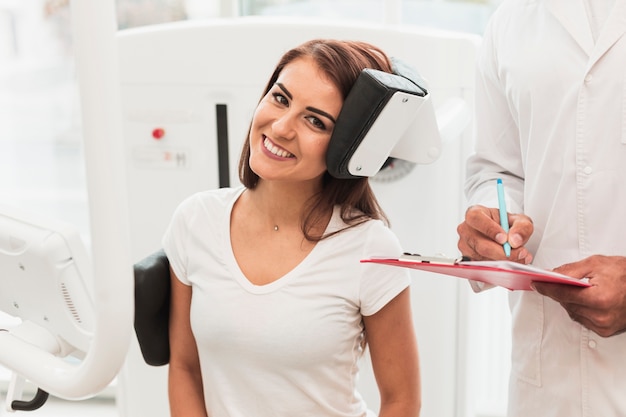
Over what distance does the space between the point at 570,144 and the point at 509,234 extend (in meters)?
0.18

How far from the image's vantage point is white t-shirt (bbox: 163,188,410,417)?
4.32 ft

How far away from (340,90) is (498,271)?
414 millimetres

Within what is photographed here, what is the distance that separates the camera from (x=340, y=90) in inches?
51.1

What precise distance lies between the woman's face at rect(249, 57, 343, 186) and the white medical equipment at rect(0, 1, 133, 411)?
331mm

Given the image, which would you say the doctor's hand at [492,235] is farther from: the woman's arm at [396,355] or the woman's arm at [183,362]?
the woman's arm at [183,362]

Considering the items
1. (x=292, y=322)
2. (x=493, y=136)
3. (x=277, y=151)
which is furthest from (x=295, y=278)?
(x=493, y=136)

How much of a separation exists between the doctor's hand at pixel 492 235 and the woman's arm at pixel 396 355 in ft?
0.47

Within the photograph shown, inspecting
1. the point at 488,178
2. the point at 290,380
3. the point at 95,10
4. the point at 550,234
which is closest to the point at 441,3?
the point at 488,178

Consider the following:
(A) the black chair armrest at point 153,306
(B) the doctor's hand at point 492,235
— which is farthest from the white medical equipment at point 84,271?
(B) the doctor's hand at point 492,235

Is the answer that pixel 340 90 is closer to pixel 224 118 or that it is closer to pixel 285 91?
pixel 285 91

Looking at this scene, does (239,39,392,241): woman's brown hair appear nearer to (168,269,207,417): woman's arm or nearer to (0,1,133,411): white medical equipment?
(168,269,207,417): woman's arm

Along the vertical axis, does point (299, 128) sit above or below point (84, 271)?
above

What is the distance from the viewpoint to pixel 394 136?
126 centimetres

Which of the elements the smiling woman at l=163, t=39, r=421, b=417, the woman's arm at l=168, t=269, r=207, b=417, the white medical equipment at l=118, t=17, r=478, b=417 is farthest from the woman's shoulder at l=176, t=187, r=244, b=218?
the white medical equipment at l=118, t=17, r=478, b=417
